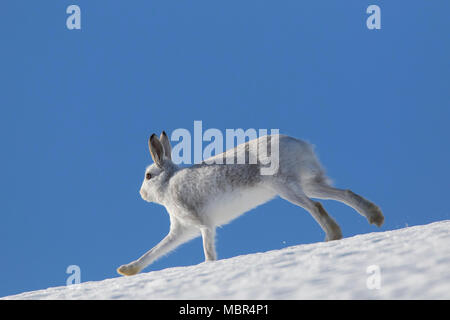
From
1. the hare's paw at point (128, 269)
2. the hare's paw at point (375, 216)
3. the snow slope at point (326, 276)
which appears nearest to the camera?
the snow slope at point (326, 276)

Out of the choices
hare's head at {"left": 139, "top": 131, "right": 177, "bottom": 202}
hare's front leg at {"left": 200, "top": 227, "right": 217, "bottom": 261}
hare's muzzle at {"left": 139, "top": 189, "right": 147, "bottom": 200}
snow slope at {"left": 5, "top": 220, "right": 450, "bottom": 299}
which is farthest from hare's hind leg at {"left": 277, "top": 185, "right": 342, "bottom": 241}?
hare's muzzle at {"left": 139, "top": 189, "right": 147, "bottom": 200}

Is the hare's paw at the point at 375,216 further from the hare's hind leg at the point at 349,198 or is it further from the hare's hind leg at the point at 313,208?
the hare's hind leg at the point at 313,208

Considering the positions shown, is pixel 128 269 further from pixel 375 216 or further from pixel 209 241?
pixel 375 216

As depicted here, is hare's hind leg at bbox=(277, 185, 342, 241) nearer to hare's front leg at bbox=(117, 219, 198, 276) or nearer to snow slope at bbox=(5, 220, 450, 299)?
snow slope at bbox=(5, 220, 450, 299)

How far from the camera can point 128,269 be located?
32.1ft

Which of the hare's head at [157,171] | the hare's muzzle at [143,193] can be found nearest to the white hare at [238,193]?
the hare's head at [157,171]

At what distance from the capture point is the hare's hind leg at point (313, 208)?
8.51m

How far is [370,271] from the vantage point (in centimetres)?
470

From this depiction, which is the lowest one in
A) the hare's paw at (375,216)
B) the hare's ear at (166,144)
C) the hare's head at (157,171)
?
the hare's paw at (375,216)

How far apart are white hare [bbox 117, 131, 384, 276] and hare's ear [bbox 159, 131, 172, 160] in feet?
2.23

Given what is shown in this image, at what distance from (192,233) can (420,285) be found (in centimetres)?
690

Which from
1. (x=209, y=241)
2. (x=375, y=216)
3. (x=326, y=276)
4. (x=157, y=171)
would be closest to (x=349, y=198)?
(x=375, y=216)

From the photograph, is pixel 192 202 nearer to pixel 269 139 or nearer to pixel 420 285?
pixel 269 139
